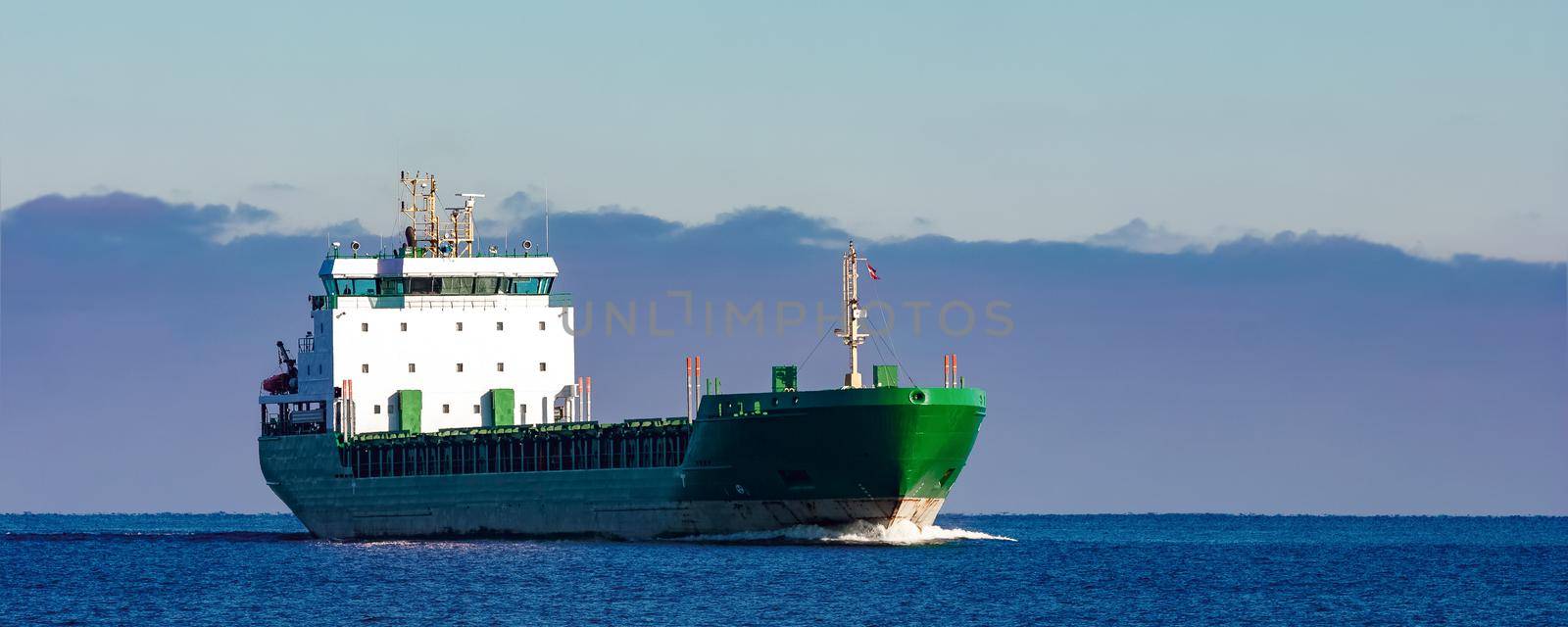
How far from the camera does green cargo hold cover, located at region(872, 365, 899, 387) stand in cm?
6712

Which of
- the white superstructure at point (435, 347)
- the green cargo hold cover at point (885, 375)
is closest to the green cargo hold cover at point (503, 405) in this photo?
the white superstructure at point (435, 347)

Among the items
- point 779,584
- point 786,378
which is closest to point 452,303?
point 786,378

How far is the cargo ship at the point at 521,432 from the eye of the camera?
66.9m

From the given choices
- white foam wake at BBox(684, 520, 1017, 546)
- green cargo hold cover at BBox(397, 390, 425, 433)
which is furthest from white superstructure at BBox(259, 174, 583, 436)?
white foam wake at BBox(684, 520, 1017, 546)

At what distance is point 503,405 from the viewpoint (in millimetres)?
82500

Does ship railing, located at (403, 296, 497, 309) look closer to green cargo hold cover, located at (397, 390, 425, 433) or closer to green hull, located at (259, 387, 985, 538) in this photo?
green cargo hold cover, located at (397, 390, 425, 433)

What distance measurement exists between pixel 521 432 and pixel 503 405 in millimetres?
5767

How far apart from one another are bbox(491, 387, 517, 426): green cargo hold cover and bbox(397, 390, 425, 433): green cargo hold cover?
9.10ft

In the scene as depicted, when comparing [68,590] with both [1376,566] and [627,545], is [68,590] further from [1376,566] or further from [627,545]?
[1376,566]

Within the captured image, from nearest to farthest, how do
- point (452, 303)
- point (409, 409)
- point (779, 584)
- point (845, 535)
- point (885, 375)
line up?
point (779, 584)
point (885, 375)
point (845, 535)
point (409, 409)
point (452, 303)

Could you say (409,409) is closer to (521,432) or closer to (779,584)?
(521,432)

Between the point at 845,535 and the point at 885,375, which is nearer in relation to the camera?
the point at 885,375

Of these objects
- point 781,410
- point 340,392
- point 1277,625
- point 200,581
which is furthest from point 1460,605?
point 340,392

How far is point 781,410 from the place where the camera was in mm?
67000
